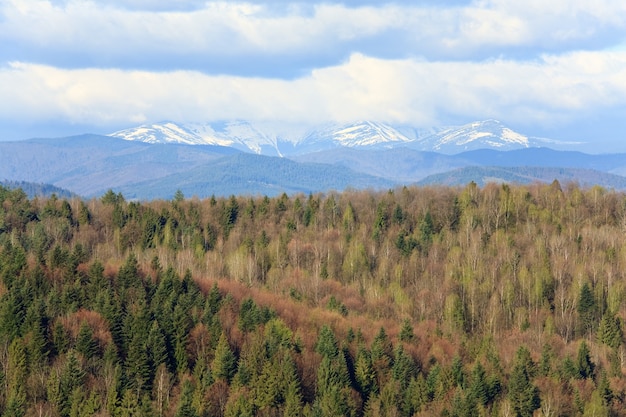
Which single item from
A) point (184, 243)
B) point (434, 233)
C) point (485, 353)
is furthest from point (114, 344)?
point (434, 233)

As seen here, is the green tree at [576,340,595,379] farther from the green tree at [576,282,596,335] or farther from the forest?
the green tree at [576,282,596,335]

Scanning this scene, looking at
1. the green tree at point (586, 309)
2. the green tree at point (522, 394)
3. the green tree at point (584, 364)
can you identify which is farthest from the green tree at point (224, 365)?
the green tree at point (586, 309)

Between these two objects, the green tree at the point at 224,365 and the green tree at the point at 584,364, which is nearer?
the green tree at the point at 224,365

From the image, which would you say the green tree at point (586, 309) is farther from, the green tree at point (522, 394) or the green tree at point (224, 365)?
the green tree at point (224, 365)

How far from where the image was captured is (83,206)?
124 metres

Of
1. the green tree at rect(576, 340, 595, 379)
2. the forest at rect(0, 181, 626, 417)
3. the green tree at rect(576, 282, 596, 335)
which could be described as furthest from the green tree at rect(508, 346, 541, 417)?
the green tree at rect(576, 282, 596, 335)

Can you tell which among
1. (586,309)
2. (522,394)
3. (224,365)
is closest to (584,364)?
(522,394)

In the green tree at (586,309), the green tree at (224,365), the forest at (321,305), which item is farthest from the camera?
the green tree at (586,309)

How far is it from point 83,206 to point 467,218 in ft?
162

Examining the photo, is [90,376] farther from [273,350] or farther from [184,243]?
[184,243]

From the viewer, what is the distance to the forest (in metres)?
66.6

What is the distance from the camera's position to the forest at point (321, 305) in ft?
219

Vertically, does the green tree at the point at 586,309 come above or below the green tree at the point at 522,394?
above

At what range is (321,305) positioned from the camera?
93.6 metres
